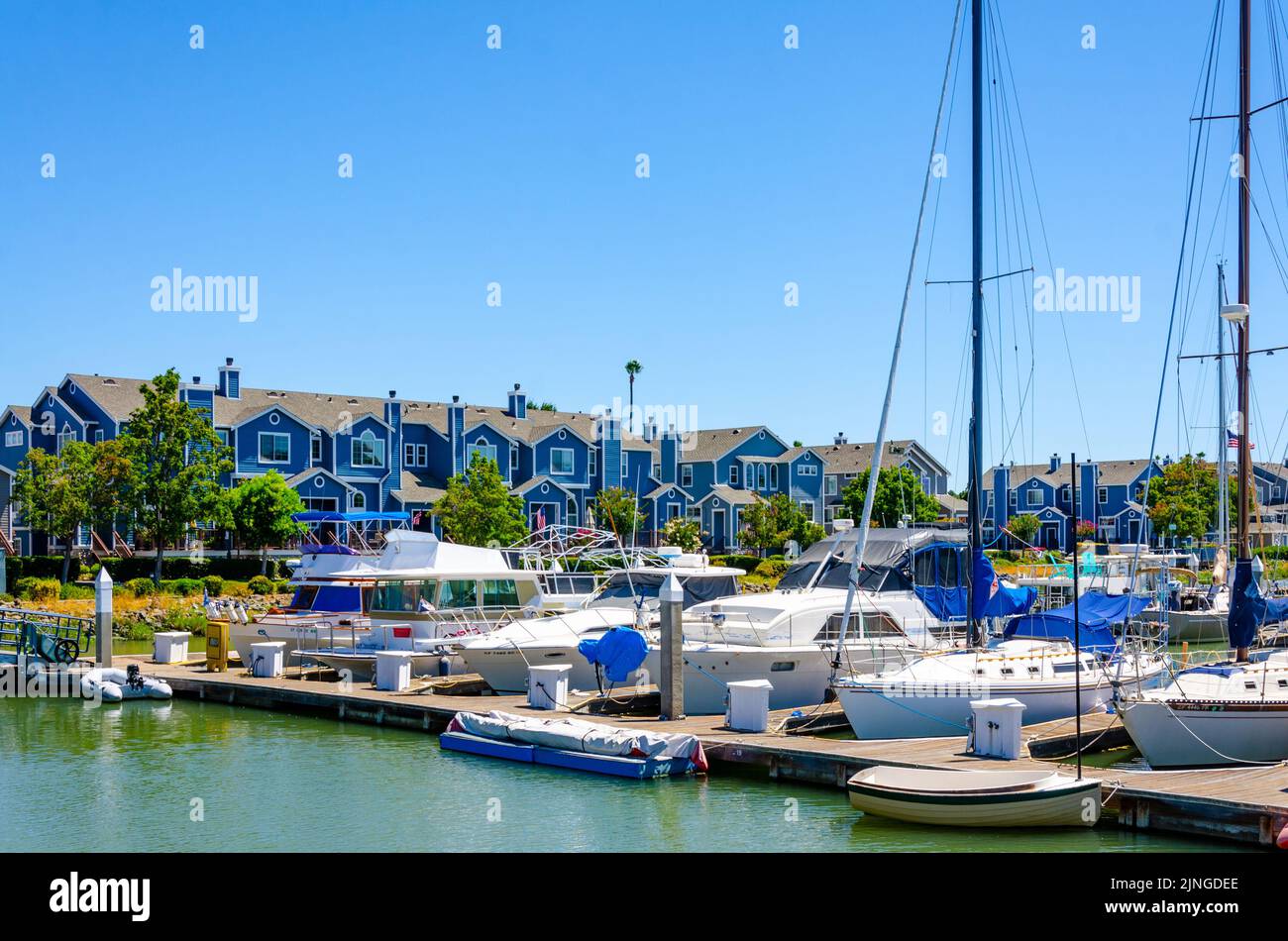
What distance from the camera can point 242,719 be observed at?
2694cm

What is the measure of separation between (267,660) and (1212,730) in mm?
20286

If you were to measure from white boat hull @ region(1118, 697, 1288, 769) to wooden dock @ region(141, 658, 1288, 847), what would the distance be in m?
1.11

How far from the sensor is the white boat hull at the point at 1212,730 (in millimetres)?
18672

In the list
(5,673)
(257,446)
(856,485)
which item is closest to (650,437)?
(856,485)

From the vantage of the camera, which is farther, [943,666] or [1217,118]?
[1217,118]

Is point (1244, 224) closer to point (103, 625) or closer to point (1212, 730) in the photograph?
point (1212, 730)

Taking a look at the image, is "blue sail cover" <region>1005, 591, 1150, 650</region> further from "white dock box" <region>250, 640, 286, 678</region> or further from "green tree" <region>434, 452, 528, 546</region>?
"green tree" <region>434, 452, 528, 546</region>

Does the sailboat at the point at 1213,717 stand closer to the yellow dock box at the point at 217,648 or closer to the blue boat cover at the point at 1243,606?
the blue boat cover at the point at 1243,606

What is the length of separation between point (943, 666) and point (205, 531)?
149 feet

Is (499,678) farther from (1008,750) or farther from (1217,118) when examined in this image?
(1217,118)

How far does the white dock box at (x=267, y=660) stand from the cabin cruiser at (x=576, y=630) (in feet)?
14.8

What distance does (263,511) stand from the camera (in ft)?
183

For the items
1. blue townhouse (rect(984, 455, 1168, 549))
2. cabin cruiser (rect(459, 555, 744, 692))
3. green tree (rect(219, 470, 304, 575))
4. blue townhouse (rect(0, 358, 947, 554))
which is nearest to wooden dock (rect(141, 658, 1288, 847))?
cabin cruiser (rect(459, 555, 744, 692))

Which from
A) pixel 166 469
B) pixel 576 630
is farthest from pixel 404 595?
pixel 166 469
